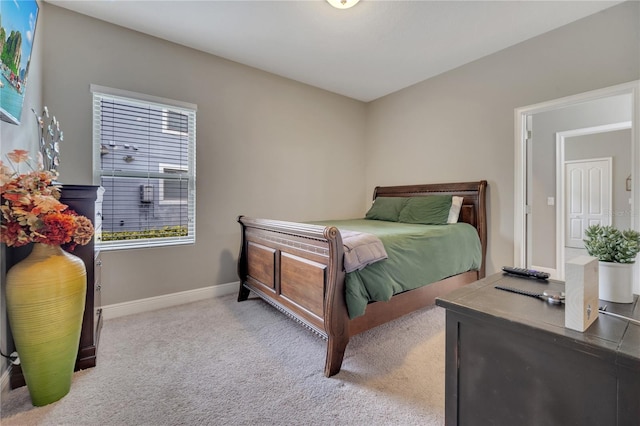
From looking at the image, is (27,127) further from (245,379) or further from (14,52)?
(245,379)

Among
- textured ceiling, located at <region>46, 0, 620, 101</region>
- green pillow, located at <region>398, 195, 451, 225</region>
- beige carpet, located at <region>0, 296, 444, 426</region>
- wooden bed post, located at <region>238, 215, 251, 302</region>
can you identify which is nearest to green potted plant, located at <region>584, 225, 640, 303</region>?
beige carpet, located at <region>0, 296, 444, 426</region>

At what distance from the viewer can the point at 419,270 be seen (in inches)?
86.6

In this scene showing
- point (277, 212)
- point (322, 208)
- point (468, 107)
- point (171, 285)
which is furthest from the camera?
point (322, 208)

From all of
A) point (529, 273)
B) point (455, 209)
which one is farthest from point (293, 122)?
point (529, 273)

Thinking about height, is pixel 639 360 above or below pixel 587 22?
below

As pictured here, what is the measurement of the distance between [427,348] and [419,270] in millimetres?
561

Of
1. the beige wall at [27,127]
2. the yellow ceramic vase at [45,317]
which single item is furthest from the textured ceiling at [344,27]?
the yellow ceramic vase at [45,317]

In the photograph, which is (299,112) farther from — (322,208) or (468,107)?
(468,107)

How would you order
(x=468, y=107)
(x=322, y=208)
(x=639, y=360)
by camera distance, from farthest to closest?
(x=322, y=208) < (x=468, y=107) < (x=639, y=360)

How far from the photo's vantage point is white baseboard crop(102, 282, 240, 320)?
248cm

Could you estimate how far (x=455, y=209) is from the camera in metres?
3.12

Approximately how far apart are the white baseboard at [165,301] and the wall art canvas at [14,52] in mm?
1654

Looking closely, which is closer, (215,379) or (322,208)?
(215,379)

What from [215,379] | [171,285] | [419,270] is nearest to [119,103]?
[171,285]
